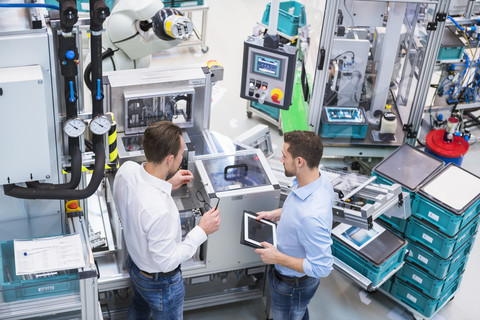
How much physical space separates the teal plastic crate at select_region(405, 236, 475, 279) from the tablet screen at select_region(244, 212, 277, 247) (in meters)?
1.15

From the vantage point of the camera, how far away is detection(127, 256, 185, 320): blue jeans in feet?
11.1

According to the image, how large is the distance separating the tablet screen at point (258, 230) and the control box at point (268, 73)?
3.71 ft

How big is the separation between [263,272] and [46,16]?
2217 mm

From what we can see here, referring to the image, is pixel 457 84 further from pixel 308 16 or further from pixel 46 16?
pixel 46 16

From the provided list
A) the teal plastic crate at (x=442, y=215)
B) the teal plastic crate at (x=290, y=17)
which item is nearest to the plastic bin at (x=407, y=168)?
the teal plastic crate at (x=442, y=215)

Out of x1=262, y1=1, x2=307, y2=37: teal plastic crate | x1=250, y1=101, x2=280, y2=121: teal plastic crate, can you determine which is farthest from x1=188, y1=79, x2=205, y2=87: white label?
x1=262, y1=1, x2=307, y2=37: teal plastic crate

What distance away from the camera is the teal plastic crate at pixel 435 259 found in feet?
13.4

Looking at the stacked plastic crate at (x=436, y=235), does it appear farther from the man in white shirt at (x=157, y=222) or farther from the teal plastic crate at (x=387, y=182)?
the man in white shirt at (x=157, y=222)

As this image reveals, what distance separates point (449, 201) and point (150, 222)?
1.96m

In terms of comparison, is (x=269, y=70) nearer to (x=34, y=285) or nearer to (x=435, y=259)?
(x=435, y=259)

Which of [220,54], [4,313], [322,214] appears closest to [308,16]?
[220,54]

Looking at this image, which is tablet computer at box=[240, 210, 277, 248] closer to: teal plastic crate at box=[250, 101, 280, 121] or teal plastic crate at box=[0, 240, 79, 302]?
teal plastic crate at box=[0, 240, 79, 302]

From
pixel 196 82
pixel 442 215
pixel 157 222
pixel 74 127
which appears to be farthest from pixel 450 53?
pixel 74 127

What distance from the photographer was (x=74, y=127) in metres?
2.93
